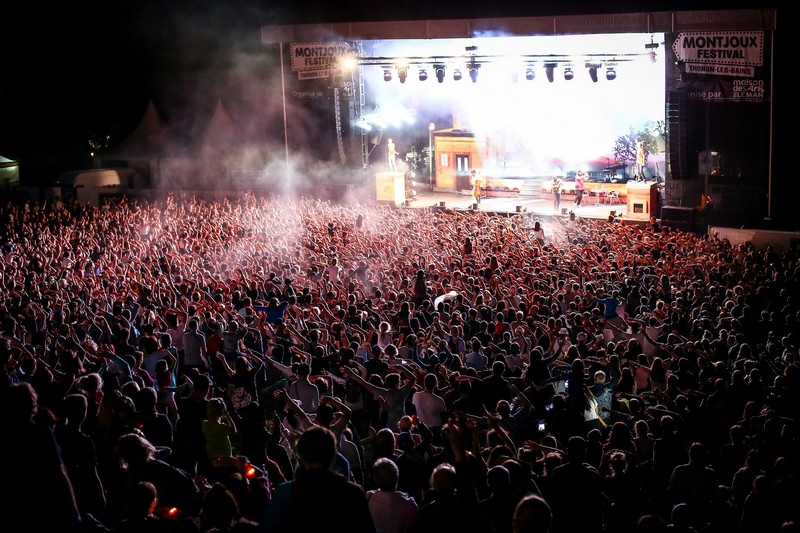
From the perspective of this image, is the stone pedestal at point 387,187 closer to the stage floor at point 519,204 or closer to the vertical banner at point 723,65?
the stage floor at point 519,204

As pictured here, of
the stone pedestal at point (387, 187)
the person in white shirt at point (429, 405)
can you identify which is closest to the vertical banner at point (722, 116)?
the stone pedestal at point (387, 187)

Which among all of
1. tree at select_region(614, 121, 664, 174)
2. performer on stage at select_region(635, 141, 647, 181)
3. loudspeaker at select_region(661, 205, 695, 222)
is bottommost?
loudspeaker at select_region(661, 205, 695, 222)

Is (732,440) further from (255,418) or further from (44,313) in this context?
(44,313)

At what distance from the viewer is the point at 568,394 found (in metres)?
6.75

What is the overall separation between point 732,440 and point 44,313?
753cm

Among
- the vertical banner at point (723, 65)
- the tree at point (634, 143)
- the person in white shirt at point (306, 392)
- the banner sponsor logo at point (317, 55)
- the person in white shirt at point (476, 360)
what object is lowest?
the person in white shirt at point (476, 360)

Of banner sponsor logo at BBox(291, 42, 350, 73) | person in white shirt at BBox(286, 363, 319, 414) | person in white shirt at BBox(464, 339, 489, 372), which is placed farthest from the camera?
banner sponsor logo at BBox(291, 42, 350, 73)

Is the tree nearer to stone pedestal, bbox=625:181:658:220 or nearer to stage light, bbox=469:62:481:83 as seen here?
stone pedestal, bbox=625:181:658:220

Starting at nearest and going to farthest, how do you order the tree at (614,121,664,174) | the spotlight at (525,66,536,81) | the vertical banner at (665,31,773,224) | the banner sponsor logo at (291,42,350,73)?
the vertical banner at (665,31,773,224), the spotlight at (525,66,536,81), the banner sponsor logo at (291,42,350,73), the tree at (614,121,664,174)

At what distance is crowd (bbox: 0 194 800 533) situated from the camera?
374cm

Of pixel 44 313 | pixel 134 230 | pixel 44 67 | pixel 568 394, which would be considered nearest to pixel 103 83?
pixel 44 67

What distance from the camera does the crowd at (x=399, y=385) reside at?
3.74 m

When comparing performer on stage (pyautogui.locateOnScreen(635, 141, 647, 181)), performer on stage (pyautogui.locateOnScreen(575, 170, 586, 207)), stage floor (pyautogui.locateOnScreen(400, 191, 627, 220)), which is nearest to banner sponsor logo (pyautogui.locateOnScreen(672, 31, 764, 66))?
stage floor (pyautogui.locateOnScreen(400, 191, 627, 220))

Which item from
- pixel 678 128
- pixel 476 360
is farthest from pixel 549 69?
pixel 476 360
